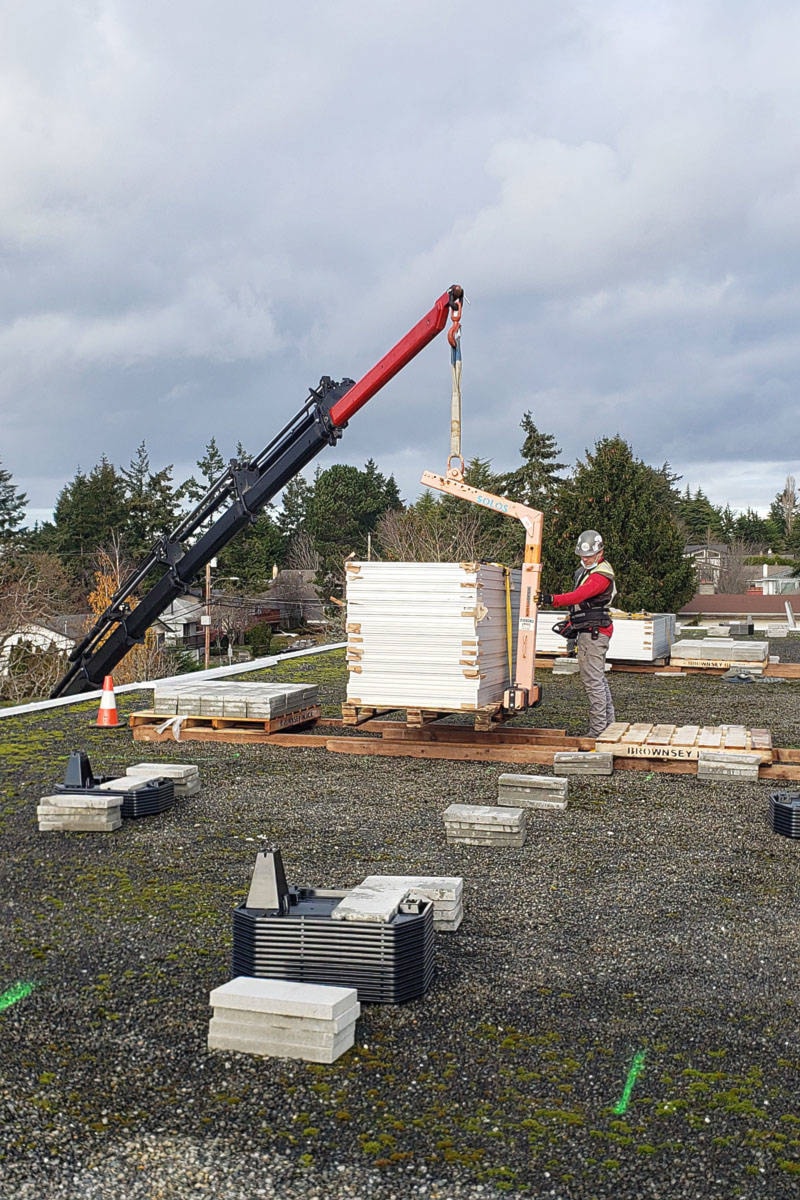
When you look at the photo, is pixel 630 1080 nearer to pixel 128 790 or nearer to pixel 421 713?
pixel 128 790

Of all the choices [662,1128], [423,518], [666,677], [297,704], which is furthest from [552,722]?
[423,518]

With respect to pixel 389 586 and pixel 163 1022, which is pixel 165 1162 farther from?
pixel 389 586

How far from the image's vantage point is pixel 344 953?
14.6 ft

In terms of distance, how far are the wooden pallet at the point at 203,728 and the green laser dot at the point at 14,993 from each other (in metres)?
6.63

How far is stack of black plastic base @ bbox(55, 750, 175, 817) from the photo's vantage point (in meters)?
7.83

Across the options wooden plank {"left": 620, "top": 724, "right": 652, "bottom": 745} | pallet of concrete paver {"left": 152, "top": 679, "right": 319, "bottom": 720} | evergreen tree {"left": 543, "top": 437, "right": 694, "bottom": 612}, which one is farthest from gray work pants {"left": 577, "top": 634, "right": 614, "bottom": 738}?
evergreen tree {"left": 543, "top": 437, "right": 694, "bottom": 612}

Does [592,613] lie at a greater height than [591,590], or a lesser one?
lesser

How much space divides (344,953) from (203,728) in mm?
7608

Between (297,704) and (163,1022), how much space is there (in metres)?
7.74

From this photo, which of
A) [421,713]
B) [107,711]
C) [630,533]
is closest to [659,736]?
[421,713]

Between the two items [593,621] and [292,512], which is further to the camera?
[292,512]

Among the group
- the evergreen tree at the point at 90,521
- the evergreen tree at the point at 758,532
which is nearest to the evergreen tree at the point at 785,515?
the evergreen tree at the point at 758,532

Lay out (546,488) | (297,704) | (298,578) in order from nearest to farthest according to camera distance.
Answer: (297,704) → (546,488) → (298,578)

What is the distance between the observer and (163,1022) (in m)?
4.29
